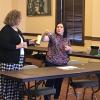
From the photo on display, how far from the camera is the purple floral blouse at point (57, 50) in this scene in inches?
213

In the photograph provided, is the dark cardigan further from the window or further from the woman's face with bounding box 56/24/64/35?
the window

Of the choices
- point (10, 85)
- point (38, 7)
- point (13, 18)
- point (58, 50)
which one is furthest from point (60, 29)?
point (38, 7)

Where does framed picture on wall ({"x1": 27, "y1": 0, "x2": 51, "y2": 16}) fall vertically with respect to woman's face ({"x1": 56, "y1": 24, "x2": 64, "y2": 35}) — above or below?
above

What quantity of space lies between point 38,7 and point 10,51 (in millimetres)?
5084

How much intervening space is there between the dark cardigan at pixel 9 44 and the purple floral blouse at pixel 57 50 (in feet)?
2.66

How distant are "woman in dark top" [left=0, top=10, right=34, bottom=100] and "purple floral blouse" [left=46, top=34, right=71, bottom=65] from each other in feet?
2.39

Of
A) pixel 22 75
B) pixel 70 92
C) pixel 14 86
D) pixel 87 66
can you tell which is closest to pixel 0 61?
pixel 14 86

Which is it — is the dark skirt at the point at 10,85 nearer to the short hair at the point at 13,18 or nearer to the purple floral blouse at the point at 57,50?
the short hair at the point at 13,18

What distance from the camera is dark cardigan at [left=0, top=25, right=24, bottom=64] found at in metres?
4.66

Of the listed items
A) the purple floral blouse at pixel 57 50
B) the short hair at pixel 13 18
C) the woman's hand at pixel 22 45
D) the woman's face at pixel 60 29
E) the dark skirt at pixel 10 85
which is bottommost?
the dark skirt at pixel 10 85

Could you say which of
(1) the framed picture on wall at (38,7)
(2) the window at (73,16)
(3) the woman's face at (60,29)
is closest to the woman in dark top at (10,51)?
(3) the woman's face at (60,29)

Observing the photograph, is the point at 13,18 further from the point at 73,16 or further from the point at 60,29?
the point at 73,16

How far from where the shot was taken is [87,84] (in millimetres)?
5074

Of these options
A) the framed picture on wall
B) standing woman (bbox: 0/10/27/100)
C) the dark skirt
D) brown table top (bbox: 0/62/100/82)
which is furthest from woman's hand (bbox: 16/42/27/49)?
the framed picture on wall
